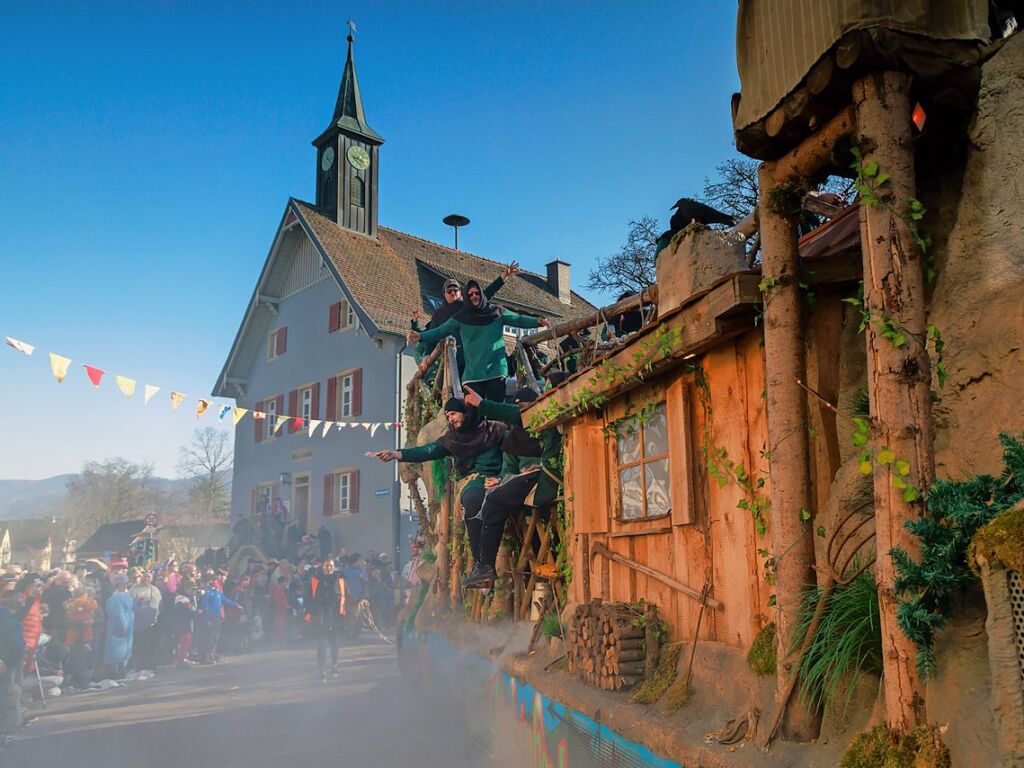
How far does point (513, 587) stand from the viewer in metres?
9.32

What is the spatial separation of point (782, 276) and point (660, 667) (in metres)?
2.57

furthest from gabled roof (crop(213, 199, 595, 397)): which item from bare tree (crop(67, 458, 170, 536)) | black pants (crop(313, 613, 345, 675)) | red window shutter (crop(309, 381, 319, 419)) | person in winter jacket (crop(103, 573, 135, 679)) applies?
bare tree (crop(67, 458, 170, 536))

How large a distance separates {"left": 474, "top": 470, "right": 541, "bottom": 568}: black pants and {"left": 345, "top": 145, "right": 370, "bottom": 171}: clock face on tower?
24.8 m

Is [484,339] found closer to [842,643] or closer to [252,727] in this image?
[252,727]

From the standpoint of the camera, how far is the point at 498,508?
8.85 meters

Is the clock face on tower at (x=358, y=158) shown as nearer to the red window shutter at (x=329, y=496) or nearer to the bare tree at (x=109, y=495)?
the red window shutter at (x=329, y=496)

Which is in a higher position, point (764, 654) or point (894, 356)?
point (894, 356)

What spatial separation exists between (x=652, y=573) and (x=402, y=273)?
969 inches

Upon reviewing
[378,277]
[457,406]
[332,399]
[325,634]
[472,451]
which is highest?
[378,277]

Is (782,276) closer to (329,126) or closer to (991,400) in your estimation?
(991,400)

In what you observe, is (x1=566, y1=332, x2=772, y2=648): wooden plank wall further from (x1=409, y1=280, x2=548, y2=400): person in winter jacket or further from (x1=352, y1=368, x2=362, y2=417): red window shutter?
(x1=352, y1=368, x2=362, y2=417): red window shutter

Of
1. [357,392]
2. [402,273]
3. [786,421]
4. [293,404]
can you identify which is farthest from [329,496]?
[786,421]

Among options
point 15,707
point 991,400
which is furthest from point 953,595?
point 15,707

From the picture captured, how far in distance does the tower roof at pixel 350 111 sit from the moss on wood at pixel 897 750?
30.8 meters
